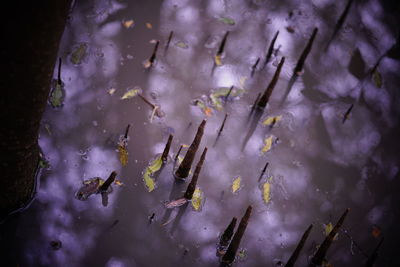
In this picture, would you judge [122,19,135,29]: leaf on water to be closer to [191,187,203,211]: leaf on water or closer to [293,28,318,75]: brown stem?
[293,28,318,75]: brown stem

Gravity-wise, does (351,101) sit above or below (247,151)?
above

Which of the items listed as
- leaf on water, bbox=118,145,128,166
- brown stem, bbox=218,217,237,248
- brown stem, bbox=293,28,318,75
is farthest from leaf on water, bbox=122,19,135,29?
brown stem, bbox=218,217,237,248

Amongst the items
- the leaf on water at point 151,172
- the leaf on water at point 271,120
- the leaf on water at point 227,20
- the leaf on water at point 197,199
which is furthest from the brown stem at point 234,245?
the leaf on water at point 227,20

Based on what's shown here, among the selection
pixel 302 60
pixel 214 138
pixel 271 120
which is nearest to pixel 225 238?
pixel 214 138

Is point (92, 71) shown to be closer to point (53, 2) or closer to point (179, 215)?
point (179, 215)

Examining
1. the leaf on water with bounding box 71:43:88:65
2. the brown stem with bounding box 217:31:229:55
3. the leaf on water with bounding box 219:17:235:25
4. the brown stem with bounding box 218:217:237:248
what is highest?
the leaf on water with bounding box 219:17:235:25

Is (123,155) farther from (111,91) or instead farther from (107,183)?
(111,91)

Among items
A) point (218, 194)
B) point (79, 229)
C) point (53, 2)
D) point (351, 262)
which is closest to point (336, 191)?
point (351, 262)
